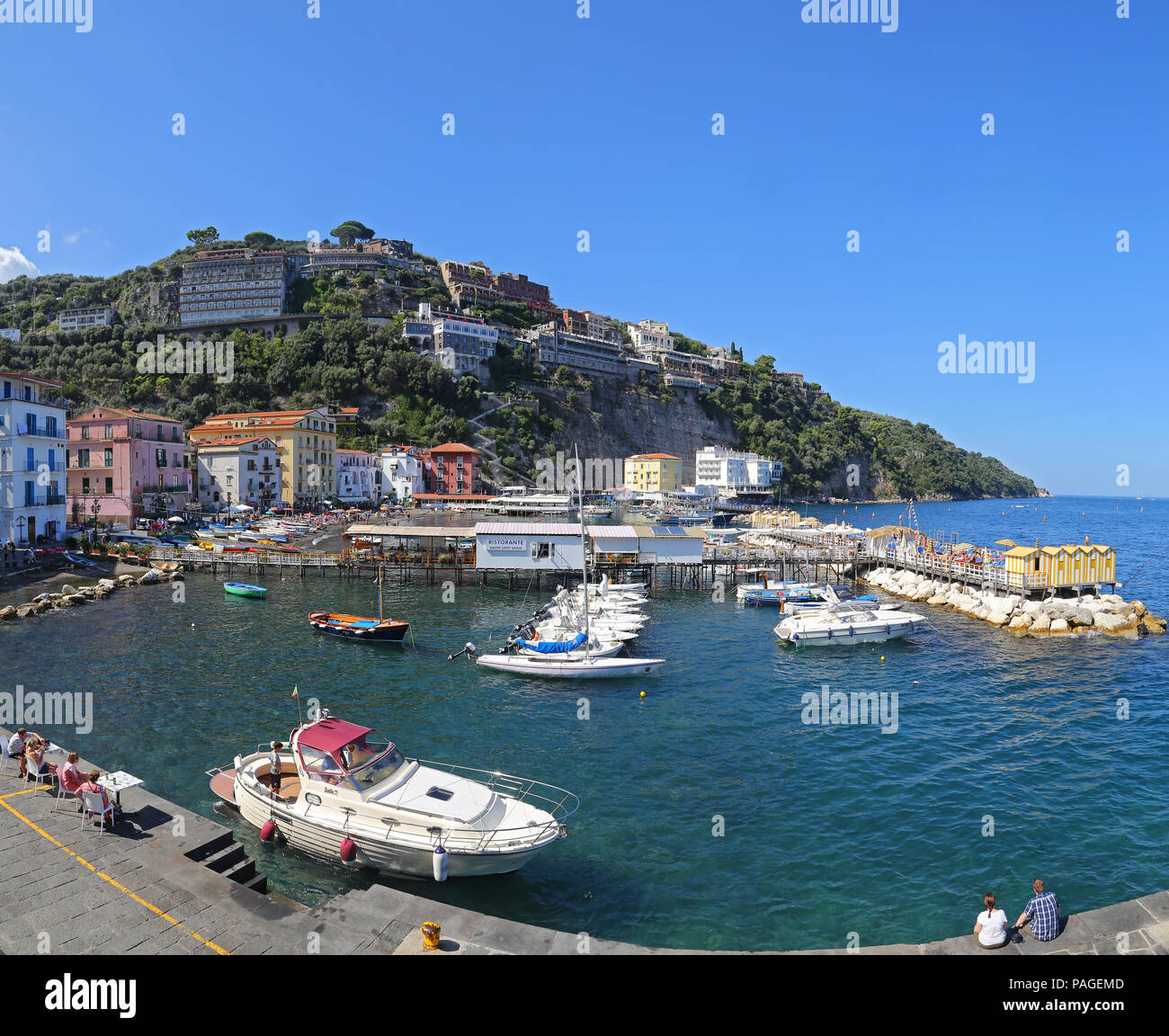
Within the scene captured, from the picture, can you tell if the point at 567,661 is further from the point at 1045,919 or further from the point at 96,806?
the point at 1045,919

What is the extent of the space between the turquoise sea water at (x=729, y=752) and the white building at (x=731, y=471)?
4933 inches

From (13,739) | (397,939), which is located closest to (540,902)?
(397,939)

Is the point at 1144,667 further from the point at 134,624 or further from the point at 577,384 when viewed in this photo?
the point at 577,384

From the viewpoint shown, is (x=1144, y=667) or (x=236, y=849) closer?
(x=236, y=849)

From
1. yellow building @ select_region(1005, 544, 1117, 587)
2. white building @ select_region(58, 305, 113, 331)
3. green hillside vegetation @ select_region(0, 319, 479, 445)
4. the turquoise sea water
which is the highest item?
white building @ select_region(58, 305, 113, 331)

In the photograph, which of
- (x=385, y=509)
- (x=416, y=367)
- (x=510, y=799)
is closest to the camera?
(x=510, y=799)

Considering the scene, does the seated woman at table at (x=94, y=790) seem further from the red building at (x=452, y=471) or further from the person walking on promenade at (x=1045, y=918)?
the red building at (x=452, y=471)

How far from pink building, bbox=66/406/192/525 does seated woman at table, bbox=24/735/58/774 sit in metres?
69.0

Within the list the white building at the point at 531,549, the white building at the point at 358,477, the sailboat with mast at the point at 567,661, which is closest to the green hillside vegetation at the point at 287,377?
the white building at the point at 358,477

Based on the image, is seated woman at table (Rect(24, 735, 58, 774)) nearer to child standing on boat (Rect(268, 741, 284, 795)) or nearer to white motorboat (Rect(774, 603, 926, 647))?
child standing on boat (Rect(268, 741, 284, 795))

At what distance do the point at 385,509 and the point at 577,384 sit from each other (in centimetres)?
7906

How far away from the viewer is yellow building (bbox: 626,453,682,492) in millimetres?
158375

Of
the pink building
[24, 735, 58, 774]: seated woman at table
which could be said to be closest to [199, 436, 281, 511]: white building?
the pink building
